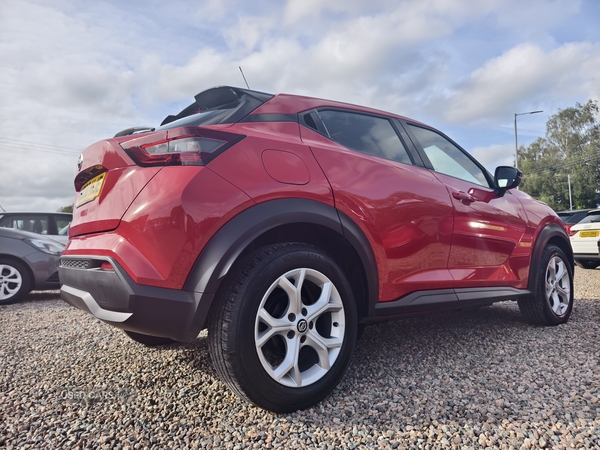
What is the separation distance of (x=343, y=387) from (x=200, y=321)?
3.03ft

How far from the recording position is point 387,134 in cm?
294

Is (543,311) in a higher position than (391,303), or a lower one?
lower

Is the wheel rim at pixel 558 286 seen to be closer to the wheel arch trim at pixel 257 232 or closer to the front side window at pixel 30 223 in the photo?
the wheel arch trim at pixel 257 232

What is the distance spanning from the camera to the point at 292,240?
2234 millimetres

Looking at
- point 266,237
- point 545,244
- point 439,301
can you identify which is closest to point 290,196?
point 266,237

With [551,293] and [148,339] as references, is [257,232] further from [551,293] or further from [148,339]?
[551,293]

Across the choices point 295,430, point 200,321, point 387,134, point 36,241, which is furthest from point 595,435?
point 36,241

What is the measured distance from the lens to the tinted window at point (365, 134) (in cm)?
257

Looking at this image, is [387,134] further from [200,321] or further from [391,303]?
[200,321]

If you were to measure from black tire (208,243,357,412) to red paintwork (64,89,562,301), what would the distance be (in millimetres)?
247

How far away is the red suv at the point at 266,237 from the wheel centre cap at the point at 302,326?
0.04ft

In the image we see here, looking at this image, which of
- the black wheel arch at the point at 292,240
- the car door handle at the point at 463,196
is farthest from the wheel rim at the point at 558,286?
the black wheel arch at the point at 292,240

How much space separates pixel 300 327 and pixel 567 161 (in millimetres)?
49333

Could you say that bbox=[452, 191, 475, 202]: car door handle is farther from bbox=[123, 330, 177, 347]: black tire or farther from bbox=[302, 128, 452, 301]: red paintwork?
bbox=[123, 330, 177, 347]: black tire
